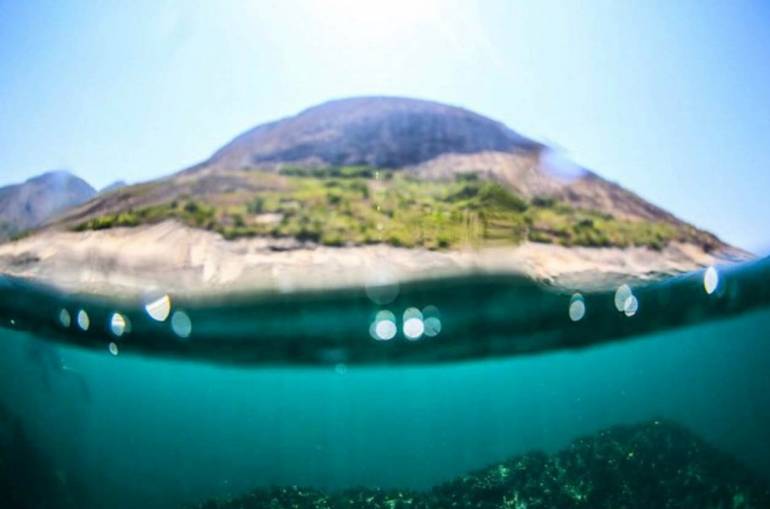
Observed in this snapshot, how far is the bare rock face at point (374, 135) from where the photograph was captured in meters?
7.42

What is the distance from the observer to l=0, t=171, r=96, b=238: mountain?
28.9ft

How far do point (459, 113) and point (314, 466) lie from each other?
104216 millimetres

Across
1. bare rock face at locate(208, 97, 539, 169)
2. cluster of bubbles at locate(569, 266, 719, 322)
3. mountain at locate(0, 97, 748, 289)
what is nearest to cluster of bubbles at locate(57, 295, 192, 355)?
mountain at locate(0, 97, 748, 289)

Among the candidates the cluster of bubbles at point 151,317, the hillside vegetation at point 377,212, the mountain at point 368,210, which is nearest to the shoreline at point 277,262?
the mountain at point 368,210

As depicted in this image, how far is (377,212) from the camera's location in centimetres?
785

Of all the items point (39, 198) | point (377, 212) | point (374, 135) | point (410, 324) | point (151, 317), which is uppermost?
point (374, 135)

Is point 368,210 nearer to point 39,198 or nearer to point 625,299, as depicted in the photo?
point 39,198

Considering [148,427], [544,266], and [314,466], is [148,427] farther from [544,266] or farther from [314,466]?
[544,266]

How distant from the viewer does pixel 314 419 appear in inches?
4707

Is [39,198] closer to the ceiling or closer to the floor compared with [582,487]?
closer to the ceiling

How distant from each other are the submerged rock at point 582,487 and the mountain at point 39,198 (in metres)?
10.2

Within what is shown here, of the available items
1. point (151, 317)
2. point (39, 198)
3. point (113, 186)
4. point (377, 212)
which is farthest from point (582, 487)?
point (39, 198)

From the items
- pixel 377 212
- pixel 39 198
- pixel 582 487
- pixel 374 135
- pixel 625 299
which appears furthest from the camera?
pixel 582 487

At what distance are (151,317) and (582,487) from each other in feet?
44.9
